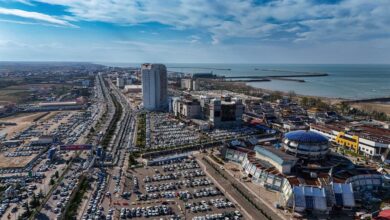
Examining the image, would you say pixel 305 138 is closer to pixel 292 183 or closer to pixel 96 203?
pixel 292 183

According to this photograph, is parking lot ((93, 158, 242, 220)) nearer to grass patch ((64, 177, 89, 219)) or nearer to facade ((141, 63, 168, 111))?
grass patch ((64, 177, 89, 219))

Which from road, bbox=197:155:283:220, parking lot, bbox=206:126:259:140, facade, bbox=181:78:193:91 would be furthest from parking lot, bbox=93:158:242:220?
facade, bbox=181:78:193:91

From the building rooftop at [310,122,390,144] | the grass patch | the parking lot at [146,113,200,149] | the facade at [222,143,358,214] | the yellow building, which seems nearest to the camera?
the grass patch

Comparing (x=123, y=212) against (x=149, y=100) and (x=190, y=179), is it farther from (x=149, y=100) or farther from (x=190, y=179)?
(x=149, y=100)

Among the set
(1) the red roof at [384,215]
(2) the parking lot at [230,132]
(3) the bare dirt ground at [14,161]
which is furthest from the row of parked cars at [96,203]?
(2) the parking lot at [230,132]

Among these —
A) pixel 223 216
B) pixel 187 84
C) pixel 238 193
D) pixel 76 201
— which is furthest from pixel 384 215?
pixel 187 84
